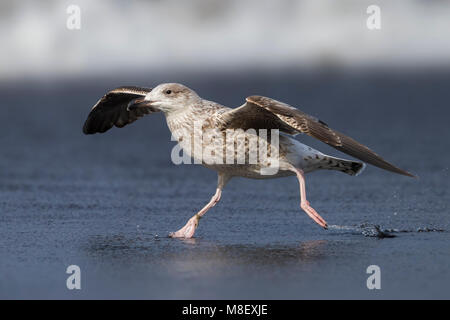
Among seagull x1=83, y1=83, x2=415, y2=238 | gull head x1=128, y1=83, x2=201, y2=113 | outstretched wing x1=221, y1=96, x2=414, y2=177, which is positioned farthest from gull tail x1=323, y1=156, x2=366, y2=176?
gull head x1=128, y1=83, x2=201, y2=113

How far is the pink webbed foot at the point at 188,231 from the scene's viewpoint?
8.32m

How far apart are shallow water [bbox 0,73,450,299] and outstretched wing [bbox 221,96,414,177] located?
729mm

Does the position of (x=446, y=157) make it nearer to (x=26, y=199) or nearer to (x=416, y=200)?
(x=416, y=200)

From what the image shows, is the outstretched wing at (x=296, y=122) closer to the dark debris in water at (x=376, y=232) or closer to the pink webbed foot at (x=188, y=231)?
the dark debris in water at (x=376, y=232)

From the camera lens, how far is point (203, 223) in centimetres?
902

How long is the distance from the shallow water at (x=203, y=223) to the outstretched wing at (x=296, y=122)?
729 millimetres

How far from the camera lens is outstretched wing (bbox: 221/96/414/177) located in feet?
26.2

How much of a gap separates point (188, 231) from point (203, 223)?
67 cm

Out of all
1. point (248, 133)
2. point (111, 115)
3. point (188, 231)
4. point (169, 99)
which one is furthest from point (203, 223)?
point (111, 115)

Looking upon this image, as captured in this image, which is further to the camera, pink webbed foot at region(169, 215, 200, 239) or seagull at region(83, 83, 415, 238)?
pink webbed foot at region(169, 215, 200, 239)

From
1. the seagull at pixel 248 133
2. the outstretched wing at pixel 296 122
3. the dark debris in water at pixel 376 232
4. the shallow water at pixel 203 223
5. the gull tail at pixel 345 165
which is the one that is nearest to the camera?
the shallow water at pixel 203 223

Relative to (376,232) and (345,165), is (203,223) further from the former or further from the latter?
(376,232)

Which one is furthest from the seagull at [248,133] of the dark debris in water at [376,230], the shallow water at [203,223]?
the shallow water at [203,223]

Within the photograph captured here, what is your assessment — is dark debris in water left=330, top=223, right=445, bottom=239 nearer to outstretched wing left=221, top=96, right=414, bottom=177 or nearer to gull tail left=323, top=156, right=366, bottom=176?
gull tail left=323, top=156, right=366, bottom=176
